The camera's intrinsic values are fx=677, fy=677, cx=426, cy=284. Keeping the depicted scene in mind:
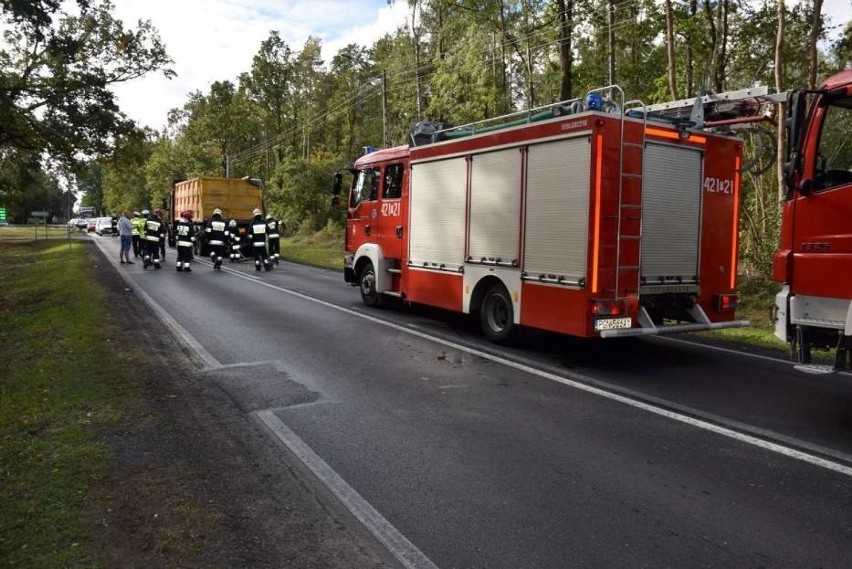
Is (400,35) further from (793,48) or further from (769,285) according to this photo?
(769,285)

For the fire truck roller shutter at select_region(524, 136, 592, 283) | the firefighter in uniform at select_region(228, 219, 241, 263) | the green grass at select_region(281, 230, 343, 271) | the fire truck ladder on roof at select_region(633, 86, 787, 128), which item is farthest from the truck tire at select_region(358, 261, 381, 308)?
the firefighter in uniform at select_region(228, 219, 241, 263)

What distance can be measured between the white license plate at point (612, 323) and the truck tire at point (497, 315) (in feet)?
5.08

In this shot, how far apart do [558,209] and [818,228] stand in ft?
9.15

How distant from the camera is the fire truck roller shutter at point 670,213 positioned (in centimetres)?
774

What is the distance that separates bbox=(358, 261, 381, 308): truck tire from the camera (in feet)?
39.9

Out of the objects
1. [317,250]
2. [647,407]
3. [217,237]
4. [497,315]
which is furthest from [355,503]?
[317,250]

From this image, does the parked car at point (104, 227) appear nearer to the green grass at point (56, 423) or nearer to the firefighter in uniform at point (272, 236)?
the firefighter in uniform at point (272, 236)

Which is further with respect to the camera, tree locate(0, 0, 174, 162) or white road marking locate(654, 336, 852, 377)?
tree locate(0, 0, 174, 162)

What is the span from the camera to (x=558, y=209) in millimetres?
7684

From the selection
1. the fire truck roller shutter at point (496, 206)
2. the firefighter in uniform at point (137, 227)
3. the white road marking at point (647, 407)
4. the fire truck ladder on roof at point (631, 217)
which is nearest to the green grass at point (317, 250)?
the firefighter in uniform at point (137, 227)

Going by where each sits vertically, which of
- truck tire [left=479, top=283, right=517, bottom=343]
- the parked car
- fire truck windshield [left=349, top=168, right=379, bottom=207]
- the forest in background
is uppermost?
the forest in background

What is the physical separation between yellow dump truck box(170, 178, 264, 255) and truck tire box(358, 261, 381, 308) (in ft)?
48.7

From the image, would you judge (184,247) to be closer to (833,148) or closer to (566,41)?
(566,41)

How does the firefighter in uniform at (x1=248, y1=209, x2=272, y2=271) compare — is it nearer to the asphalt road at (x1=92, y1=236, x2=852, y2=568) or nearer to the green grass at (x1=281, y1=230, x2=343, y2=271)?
the green grass at (x1=281, y1=230, x2=343, y2=271)
